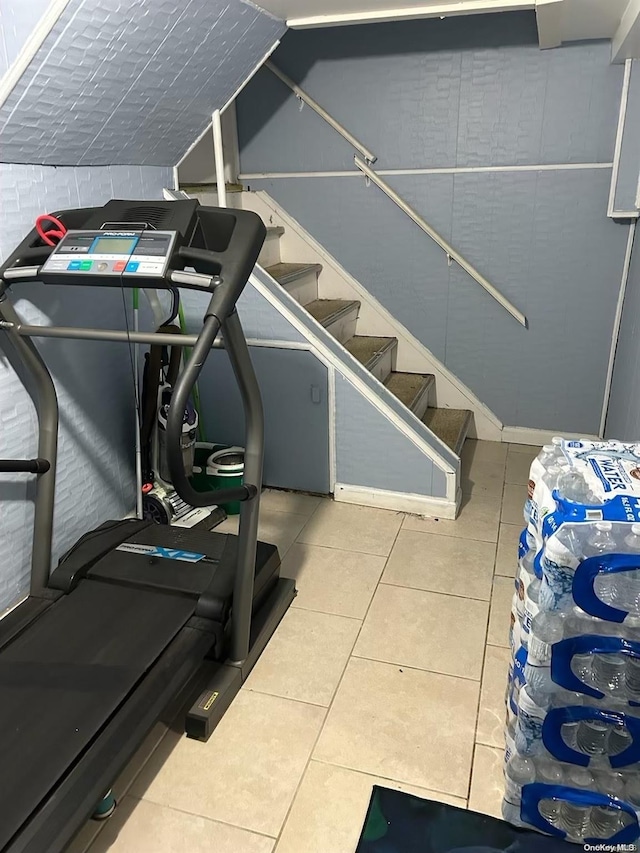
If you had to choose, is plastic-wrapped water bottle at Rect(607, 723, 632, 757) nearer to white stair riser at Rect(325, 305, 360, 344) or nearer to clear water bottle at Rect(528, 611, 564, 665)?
clear water bottle at Rect(528, 611, 564, 665)

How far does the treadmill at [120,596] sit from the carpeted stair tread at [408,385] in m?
1.43

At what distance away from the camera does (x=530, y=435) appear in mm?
3705

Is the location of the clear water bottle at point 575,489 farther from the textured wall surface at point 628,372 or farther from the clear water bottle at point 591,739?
the textured wall surface at point 628,372

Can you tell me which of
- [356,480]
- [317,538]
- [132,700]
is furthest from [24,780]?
[356,480]

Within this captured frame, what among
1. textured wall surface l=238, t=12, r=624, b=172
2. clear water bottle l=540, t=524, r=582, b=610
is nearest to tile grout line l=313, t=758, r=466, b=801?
clear water bottle l=540, t=524, r=582, b=610

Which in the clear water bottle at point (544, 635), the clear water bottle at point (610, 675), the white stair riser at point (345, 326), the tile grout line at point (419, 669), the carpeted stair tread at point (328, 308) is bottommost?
the tile grout line at point (419, 669)

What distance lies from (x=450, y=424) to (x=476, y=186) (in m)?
1.31

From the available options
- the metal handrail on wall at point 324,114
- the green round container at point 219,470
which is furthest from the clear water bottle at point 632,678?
the metal handrail on wall at point 324,114

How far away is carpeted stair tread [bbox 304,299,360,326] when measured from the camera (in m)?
3.33

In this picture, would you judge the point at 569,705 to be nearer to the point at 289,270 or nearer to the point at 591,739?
the point at 591,739

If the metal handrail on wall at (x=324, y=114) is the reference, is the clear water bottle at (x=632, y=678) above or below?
below

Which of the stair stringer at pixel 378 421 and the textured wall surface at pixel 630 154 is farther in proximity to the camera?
the textured wall surface at pixel 630 154

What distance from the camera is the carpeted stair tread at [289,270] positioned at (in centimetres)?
332

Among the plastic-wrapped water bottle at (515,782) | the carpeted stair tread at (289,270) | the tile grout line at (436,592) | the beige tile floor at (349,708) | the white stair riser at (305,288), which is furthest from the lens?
the white stair riser at (305,288)
